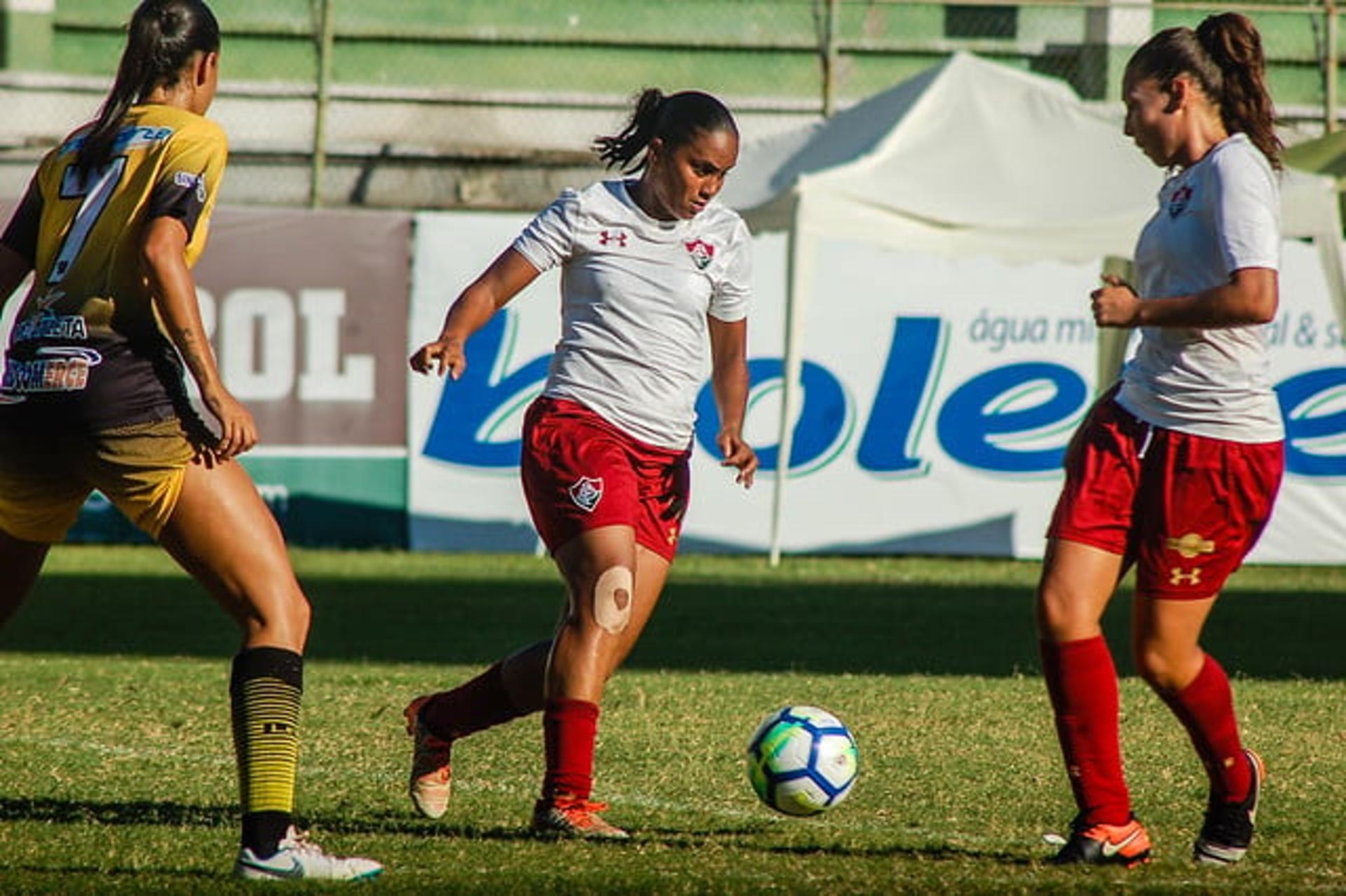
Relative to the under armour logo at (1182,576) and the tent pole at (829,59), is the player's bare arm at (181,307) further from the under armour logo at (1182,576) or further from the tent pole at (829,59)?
the tent pole at (829,59)

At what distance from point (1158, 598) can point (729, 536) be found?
35.7ft

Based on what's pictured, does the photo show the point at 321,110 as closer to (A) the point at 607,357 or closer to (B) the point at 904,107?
(B) the point at 904,107

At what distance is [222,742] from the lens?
25.3 feet

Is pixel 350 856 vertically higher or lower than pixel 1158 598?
lower

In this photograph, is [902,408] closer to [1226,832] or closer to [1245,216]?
[1226,832]

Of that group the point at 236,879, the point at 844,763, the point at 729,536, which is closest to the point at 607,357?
the point at 844,763

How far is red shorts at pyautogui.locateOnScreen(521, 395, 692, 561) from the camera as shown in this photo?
6.00m

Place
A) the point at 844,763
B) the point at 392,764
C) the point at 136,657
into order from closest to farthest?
the point at 844,763 < the point at 392,764 < the point at 136,657

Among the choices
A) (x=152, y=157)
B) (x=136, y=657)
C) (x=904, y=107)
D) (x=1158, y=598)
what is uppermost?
(x=904, y=107)

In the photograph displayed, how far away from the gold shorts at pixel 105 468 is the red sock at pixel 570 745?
4.03ft

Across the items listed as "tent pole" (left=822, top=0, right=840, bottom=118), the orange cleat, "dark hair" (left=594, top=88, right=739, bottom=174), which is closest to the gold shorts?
the orange cleat

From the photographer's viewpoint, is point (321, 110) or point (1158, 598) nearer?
point (1158, 598)

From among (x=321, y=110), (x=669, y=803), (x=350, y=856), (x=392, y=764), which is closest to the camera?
(x=350, y=856)

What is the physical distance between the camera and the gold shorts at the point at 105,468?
518 cm
